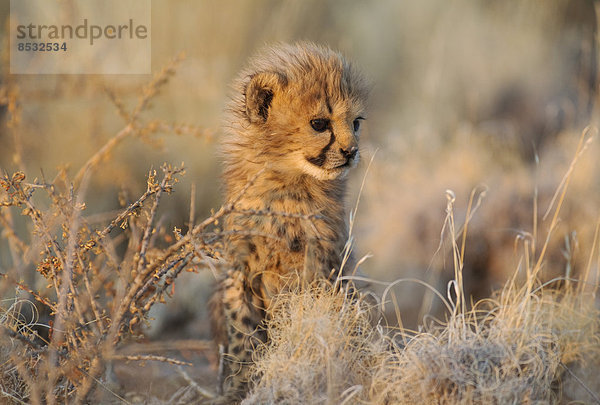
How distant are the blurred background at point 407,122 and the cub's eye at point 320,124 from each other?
2.48 ft

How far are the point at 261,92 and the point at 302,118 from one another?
0.77ft

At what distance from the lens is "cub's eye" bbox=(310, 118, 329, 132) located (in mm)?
3014

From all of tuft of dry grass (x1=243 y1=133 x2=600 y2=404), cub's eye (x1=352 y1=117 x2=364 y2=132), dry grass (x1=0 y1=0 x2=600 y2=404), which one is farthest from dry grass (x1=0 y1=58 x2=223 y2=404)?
cub's eye (x1=352 y1=117 x2=364 y2=132)

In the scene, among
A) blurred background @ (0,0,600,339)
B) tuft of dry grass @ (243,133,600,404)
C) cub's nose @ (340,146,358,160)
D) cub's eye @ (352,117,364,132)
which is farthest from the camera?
blurred background @ (0,0,600,339)

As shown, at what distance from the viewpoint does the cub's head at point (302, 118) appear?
2979mm

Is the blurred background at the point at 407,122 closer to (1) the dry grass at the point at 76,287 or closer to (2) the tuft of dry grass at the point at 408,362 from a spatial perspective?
(2) the tuft of dry grass at the point at 408,362

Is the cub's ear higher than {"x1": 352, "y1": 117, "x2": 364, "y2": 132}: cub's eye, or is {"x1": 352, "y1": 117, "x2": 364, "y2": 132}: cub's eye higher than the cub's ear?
the cub's ear

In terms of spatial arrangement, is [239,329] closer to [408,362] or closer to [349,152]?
[408,362]

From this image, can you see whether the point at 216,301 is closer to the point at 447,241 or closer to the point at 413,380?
the point at 413,380

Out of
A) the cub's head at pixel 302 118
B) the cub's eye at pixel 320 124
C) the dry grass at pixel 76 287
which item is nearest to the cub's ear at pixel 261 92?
the cub's head at pixel 302 118

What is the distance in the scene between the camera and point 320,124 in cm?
302

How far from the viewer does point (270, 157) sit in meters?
3.09

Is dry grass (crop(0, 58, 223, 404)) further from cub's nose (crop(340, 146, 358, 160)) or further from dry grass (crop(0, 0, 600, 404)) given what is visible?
cub's nose (crop(340, 146, 358, 160))

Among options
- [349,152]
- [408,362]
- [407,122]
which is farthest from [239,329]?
[407,122]
